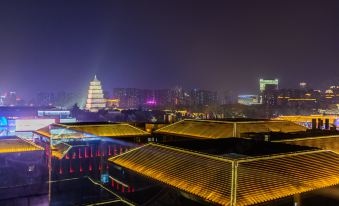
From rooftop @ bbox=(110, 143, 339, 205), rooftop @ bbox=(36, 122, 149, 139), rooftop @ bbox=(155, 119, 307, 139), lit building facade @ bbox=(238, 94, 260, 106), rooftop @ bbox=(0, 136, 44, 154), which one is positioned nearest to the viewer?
rooftop @ bbox=(110, 143, 339, 205)

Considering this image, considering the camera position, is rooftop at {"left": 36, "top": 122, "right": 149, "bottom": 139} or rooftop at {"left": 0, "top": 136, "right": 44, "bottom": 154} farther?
rooftop at {"left": 36, "top": 122, "right": 149, "bottom": 139}

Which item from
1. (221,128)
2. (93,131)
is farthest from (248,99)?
(93,131)

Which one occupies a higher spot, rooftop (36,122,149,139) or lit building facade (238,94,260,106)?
lit building facade (238,94,260,106)

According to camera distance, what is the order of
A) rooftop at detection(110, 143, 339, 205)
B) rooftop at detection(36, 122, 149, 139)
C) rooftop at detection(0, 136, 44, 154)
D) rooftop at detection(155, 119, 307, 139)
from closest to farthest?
1. rooftop at detection(110, 143, 339, 205)
2. rooftop at detection(0, 136, 44, 154)
3. rooftop at detection(155, 119, 307, 139)
4. rooftop at detection(36, 122, 149, 139)

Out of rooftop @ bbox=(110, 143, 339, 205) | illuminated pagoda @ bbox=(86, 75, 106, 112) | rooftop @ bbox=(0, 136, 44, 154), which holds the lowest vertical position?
rooftop @ bbox=(0, 136, 44, 154)

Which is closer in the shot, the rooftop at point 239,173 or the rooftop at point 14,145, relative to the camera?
the rooftop at point 239,173

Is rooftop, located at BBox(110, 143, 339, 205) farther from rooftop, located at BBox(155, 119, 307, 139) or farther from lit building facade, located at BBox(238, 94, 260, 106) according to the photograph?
lit building facade, located at BBox(238, 94, 260, 106)

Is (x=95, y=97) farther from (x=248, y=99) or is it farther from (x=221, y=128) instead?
(x=248, y=99)

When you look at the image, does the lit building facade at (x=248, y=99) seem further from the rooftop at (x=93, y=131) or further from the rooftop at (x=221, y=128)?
the rooftop at (x=93, y=131)

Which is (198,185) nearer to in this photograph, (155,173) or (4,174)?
→ (155,173)

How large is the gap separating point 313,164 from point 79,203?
16110 mm

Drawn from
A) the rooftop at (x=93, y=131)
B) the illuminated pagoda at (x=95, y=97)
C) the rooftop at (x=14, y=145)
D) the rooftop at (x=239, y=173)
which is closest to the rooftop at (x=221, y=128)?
the rooftop at (x=93, y=131)

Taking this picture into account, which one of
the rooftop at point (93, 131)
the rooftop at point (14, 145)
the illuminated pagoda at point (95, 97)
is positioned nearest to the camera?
the rooftop at point (14, 145)

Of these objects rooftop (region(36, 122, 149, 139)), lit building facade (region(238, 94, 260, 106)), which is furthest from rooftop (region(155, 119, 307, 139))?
lit building facade (region(238, 94, 260, 106))
